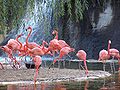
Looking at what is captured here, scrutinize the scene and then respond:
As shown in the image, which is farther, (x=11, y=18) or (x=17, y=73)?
(x=11, y=18)

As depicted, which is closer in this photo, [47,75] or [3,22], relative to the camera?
[47,75]

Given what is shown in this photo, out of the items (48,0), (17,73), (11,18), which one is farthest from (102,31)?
(17,73)

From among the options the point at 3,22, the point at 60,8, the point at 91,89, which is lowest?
the point at 91,89

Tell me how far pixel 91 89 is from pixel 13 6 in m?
5.00

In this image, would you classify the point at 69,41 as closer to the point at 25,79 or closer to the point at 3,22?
Answer: the point at 3,22

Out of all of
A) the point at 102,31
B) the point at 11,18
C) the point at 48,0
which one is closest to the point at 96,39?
the point at 102,31

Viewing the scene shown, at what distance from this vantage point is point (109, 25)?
55.0 feet

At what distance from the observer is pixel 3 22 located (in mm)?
10070

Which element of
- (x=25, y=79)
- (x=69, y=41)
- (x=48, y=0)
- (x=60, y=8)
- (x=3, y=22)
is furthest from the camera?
(x=69, y=41)

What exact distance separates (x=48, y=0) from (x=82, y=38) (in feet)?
11.5

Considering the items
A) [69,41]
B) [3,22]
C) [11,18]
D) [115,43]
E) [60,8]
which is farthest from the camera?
[69,41]

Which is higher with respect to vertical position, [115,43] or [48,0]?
[48,0]

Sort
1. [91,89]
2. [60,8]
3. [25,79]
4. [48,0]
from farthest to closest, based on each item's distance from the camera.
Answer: [48,0] → [60,8] → [25,79] → [91,89]

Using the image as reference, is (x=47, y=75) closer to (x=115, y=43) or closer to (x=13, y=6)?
(x=13, y=6)
